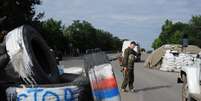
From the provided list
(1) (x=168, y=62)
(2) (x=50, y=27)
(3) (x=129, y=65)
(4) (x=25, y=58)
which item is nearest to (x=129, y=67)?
(3) (x=129, y=65)

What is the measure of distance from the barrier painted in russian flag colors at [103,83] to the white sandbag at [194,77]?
14.4 feet

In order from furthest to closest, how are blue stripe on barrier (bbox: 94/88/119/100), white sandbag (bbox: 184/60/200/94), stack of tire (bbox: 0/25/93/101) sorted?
white sandbag (bbox: 184/60/200/94), blue stripe on barrier (bbox: 94/88/119/100), stack of tire (bbox: 0/25/93/101)

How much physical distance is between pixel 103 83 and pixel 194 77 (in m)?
4.97

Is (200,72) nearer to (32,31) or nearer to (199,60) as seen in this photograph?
(199,60)

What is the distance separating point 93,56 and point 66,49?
10698 centimetres

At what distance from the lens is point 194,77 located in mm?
12922

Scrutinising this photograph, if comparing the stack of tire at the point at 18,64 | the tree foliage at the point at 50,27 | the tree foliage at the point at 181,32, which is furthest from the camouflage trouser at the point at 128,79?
the tree foliage at the point at 181,32

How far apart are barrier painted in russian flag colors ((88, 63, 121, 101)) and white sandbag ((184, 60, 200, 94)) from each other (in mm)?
4381

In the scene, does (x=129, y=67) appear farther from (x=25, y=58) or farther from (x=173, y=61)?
(x=173, y=61)

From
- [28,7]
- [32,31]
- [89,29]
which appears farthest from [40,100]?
[89,29]

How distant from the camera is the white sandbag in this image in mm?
12570

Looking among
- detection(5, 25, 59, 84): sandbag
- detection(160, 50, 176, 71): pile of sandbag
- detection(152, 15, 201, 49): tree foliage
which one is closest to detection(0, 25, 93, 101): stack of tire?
detection(5, 25, 59, 84): sandbag

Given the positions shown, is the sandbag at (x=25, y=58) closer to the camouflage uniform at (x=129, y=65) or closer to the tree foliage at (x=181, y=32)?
the camouflage uniform at (x=129, y=65)

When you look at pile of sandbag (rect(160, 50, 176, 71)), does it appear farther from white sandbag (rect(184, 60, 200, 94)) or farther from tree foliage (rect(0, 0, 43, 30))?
white sandbag (rect(184, 60, 200, 94))
